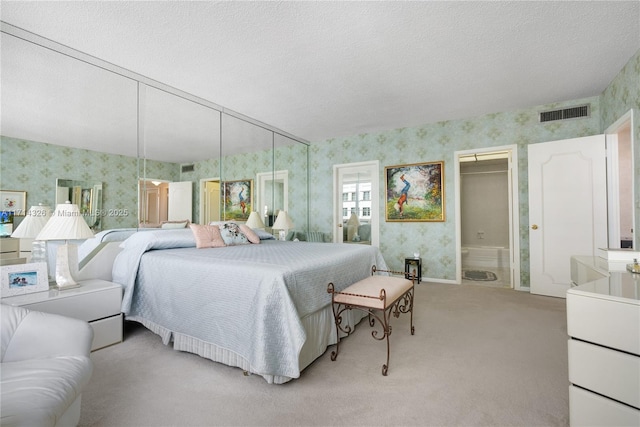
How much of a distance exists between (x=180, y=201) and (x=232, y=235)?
2.55 feet

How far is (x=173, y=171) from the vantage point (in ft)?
11.6

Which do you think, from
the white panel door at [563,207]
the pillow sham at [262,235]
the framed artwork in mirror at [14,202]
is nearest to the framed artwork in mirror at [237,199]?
the pillow sham at [262,235]

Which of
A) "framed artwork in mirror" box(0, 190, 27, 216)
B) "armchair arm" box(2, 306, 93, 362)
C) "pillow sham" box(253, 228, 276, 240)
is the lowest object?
"armchair arm" box(2, 306, 93, 362)

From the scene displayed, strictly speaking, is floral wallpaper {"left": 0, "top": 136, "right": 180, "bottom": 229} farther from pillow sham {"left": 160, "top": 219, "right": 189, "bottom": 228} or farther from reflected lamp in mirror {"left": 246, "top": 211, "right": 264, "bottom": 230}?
reflected lamp in mirror {"left": 246, "top": 211, "right": 264, "bottom": 230}

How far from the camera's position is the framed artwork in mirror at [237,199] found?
4.05 meters

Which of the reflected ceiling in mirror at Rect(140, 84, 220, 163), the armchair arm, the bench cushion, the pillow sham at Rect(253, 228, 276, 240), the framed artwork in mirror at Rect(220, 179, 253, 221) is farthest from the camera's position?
the pillow sham at Rect(253, 228, 276, 240)

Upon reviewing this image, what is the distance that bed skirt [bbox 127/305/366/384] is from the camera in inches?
76.5

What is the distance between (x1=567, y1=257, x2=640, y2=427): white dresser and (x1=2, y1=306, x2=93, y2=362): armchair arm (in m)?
2.24

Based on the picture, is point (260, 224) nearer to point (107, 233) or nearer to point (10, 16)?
point (107, 233)

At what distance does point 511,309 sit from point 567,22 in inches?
110

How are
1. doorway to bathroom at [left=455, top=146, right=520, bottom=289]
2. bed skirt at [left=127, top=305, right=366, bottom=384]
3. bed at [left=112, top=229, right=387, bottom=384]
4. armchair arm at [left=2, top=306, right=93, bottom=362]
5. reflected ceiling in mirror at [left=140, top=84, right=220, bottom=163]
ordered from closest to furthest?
armchair arm at [left=2, top=306, right=93, bottom=362] < bed at [left=112, top=229, right=387, bottom=384] < bed skirt at [left=127, top=305, right=366, bottom=384] < reflected ceiling in mirror at [left=140, top=84, right=220, bottom=163] < doorway to bathroom at [left=455, top=146, right=520, bottom=289]

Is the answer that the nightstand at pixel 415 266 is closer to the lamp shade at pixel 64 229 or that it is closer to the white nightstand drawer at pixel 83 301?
the white nightstand drawer at pixel 83 301

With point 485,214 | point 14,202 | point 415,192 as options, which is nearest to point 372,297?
point 14,202

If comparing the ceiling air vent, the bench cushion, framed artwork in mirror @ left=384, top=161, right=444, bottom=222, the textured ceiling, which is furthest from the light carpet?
the ceiling air vent
